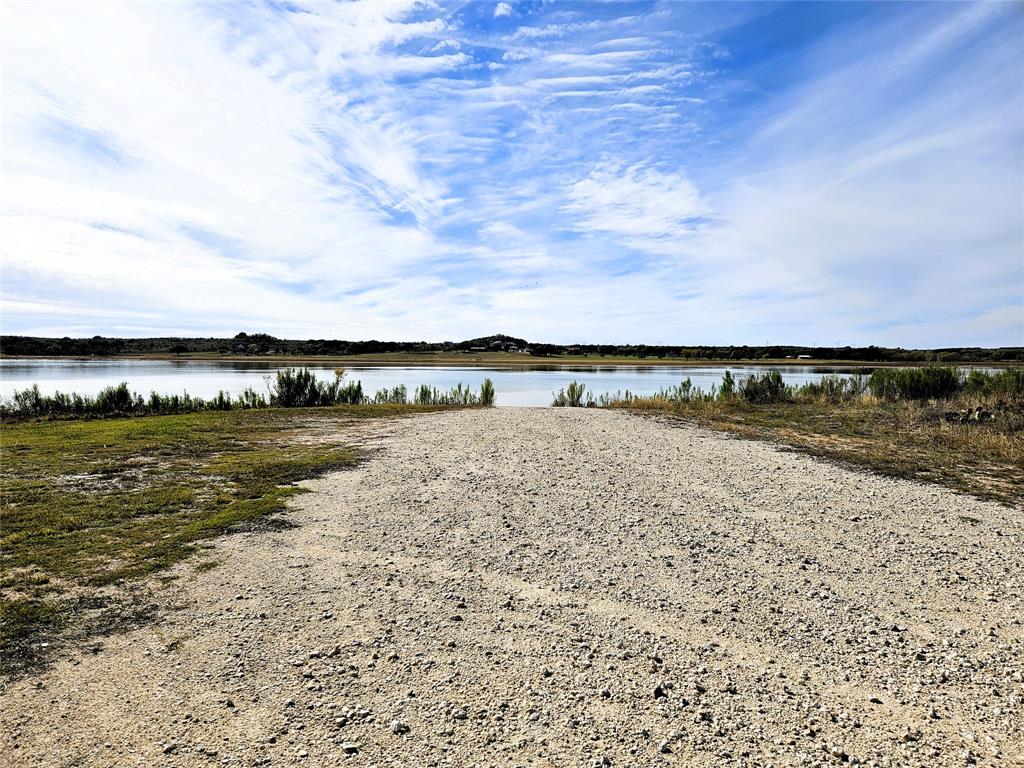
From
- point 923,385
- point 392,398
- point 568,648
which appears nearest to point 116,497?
point 568,648

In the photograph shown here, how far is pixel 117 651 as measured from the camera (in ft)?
13.0

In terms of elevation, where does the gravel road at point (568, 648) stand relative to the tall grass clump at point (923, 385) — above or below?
below

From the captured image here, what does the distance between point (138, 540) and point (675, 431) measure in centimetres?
1236

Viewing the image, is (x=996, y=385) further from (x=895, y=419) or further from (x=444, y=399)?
(x=444, y=399)

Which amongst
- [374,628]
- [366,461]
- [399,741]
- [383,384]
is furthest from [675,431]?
[383,384]

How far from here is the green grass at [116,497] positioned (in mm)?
4897

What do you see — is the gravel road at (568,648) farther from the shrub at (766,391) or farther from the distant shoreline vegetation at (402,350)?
the distant shoreline vegetation at (402,350)

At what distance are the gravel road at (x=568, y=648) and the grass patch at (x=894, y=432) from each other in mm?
2760

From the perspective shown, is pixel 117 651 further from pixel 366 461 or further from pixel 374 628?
pixel 366 461

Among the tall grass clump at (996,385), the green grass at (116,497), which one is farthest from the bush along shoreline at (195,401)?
the tall grass clump at (996,385)

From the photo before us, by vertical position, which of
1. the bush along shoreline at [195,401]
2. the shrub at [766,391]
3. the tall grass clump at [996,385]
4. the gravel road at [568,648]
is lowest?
the gravel road at [568,648]

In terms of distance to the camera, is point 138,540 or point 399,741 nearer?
point 399,741

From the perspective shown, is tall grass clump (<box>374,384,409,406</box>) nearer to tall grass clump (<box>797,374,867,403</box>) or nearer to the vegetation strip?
the vegetation strip

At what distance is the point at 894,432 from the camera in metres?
14.3
